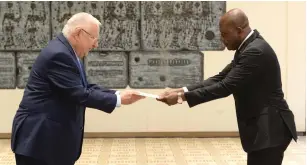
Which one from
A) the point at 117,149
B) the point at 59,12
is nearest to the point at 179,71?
the point at 117,149

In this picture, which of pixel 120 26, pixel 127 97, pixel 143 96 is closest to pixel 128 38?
pixel 120 26

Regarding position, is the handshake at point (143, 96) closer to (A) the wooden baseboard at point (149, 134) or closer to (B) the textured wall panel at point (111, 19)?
(B) the textured wall panel at point (111, 19)

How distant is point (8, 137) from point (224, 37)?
425 cm

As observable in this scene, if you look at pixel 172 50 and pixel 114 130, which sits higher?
pixel 172 50

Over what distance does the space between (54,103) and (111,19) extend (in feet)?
11.3

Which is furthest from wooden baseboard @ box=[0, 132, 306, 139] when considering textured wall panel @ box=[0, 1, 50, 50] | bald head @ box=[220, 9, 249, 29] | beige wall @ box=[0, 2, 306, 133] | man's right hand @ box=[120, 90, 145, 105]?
bald head @ box=[220, 9, 249, 29]

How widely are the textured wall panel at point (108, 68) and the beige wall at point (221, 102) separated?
374mm

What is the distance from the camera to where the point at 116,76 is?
5.99 metres

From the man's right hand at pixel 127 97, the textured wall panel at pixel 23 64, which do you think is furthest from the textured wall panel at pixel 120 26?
the man's right hand at pixel 127 97

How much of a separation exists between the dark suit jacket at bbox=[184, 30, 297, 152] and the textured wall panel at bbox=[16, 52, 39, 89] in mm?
3893

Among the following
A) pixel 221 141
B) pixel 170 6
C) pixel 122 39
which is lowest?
pixel 221 141

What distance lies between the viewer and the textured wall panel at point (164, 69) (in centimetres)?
595

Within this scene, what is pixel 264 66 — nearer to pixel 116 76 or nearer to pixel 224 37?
pixel 224 37

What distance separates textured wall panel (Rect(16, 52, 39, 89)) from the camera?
5.91 metres
